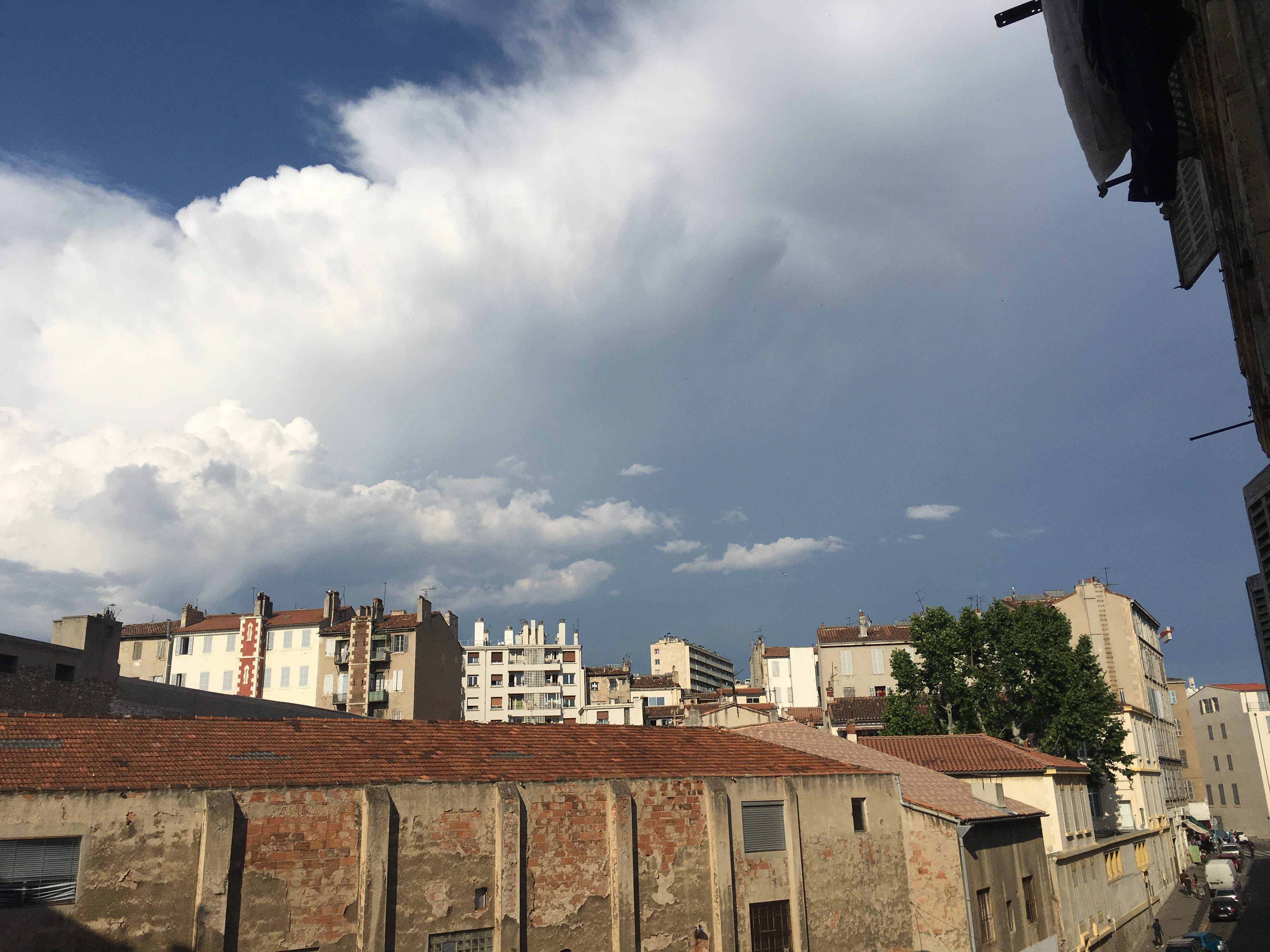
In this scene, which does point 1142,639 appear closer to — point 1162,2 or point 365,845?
point 365,845

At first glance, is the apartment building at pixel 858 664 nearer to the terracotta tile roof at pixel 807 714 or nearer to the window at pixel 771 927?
the terracotta tile roof at pixel 807 714

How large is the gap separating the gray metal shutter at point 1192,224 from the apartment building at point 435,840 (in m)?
18.3

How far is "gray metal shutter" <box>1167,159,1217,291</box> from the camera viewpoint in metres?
7.70

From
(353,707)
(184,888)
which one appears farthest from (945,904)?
(353,707)

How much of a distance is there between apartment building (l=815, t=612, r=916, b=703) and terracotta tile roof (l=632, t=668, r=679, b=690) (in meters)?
28.5

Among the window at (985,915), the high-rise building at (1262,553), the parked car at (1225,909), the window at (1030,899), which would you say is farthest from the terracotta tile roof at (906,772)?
the parked car at (1225,909)

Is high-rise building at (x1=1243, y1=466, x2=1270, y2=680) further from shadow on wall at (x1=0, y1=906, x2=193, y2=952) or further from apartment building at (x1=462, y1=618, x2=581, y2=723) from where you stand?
apartment building at (x1=462, y1=618, x2=581, y2=723)

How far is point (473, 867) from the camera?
21188 mm

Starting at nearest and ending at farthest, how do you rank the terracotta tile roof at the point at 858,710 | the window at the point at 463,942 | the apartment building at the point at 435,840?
the apartment building at the point at 435,840 → the window at the point at 463,942 → the terracotta tile roof at the point at 858,710

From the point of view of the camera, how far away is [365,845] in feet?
64.6

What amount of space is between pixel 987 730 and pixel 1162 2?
160 ft

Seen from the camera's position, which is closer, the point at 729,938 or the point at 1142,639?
the point at 729,938

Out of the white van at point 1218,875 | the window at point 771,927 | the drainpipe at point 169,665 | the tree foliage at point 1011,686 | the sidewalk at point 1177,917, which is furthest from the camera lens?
the drainpipe at point 169,665

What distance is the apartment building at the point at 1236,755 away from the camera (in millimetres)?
92250
